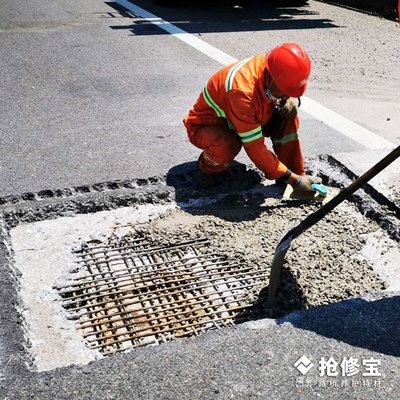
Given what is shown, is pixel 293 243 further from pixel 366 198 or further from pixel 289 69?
pixel 289 69

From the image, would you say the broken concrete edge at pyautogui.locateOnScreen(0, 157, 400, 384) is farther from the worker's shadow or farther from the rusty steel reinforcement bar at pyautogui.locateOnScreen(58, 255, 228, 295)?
the rusty steel reinforcement bar at pyautogui.locateOnScreen(58, 255, 228, 295)

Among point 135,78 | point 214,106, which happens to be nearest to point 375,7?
point 135,78

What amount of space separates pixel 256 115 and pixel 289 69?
46 cm

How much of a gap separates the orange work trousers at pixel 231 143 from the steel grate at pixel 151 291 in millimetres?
862

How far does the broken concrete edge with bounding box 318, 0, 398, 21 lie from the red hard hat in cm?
941

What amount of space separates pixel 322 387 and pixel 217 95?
2.66 metres

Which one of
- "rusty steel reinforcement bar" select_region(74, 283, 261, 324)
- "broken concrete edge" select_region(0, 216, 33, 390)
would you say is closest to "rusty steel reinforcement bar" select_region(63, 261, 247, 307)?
"rusty steel reinforcement bar" select_region(74, 283, 261, 324)

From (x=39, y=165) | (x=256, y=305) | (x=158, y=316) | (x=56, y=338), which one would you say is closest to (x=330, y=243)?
(x=256, y=305)

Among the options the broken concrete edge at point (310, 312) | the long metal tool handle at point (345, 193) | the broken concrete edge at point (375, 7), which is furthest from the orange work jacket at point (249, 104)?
the broken concrete edge at point (375, 7)

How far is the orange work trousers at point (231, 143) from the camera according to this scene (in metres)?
4.98

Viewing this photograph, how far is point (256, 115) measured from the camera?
184 inches

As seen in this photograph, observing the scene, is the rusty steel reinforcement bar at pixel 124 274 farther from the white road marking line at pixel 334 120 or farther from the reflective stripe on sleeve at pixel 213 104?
the white road marking line at pixel 334 120

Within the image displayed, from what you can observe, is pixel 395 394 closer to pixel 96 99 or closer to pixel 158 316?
pixel 158 316

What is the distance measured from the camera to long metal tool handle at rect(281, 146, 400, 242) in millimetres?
3406
